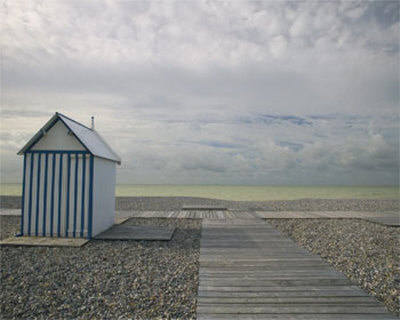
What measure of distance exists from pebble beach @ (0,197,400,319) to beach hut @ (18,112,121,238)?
0.88m

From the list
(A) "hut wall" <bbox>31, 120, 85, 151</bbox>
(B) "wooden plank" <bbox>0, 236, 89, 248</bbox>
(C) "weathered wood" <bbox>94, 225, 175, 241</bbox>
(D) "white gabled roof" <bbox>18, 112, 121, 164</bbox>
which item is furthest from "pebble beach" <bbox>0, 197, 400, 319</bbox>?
(A) "hut wall" <bbox>31, 120, 85, 151</bbox>

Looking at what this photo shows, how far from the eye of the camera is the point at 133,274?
477cm

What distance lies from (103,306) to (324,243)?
5.27 m

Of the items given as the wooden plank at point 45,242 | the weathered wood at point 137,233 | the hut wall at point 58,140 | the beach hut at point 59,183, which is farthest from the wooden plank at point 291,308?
the hut wall at point 58,140

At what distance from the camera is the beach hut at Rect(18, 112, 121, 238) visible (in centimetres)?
722

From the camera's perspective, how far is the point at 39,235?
7.29m

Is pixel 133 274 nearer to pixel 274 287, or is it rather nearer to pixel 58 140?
pixel 274 287

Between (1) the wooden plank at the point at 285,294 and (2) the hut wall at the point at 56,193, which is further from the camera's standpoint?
(2) the hut wall at the point at 56,193

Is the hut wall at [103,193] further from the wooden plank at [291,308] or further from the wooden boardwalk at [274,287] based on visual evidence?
the wooden plank at [291,308]

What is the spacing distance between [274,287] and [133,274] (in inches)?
91.1

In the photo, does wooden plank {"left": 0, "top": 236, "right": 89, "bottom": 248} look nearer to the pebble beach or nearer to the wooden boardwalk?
the pebble beach

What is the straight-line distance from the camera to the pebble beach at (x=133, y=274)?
3.68 m

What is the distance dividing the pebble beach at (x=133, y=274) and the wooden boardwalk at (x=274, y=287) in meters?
0.24

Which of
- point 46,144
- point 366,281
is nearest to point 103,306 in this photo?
point 366,281
